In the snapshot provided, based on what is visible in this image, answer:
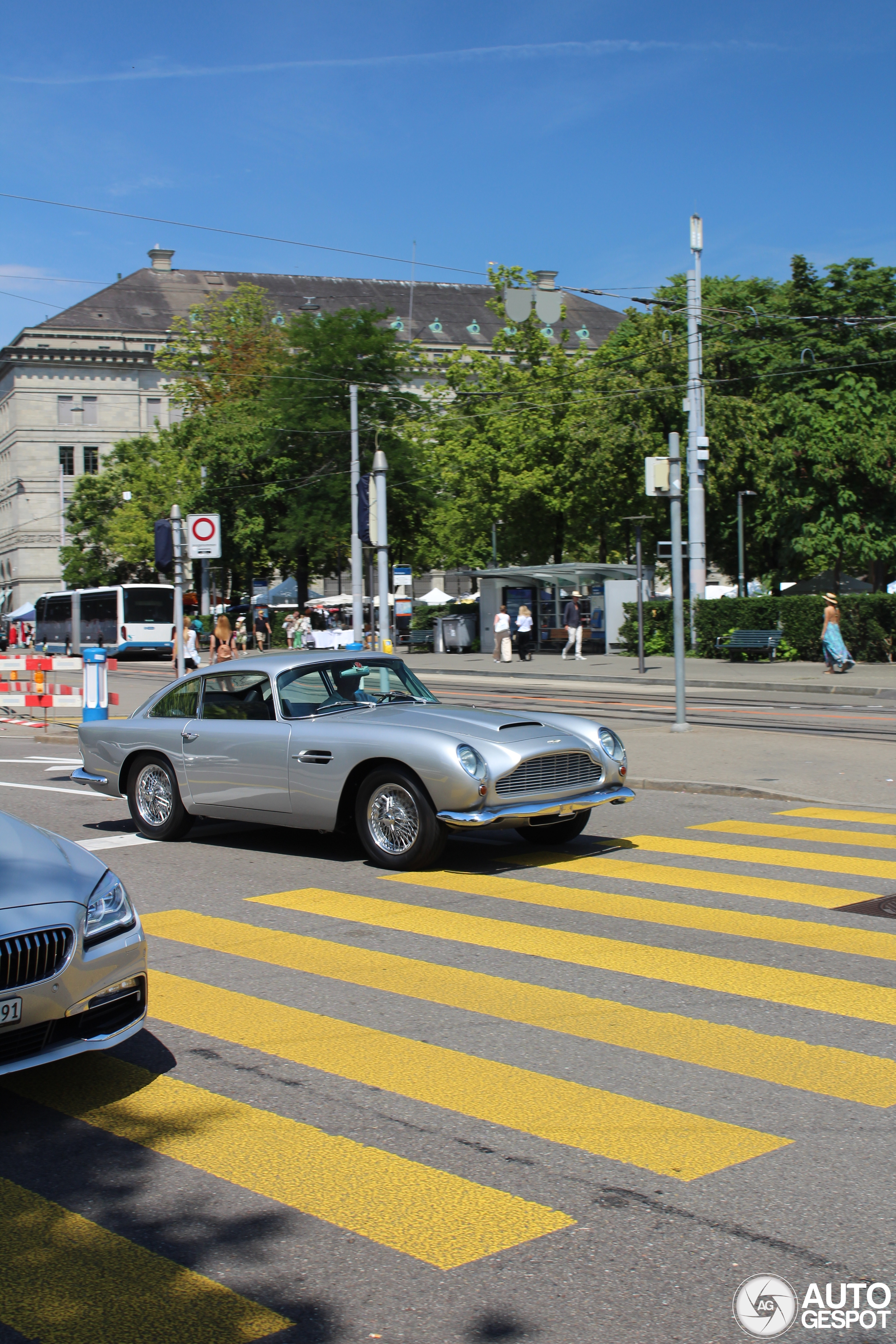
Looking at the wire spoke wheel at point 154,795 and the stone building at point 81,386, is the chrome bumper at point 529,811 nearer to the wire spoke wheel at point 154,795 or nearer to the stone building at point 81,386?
the wire spoke wheel at point 154,795

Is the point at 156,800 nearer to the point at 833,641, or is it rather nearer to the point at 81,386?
the point at 833,641

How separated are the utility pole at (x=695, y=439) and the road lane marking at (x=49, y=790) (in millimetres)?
22945

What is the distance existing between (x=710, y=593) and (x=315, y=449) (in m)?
33.8

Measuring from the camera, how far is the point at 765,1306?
3.03 metres

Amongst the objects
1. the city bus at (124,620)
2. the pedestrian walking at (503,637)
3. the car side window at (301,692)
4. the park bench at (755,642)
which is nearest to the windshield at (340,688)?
the car side window at (301,692)

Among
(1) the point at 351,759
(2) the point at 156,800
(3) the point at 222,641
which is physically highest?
(3) the point at 222,641

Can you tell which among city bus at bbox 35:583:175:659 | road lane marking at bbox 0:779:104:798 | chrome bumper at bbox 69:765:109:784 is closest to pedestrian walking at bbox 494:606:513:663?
city bus at bbox 35:583:175:659

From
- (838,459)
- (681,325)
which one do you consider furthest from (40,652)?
(838,459)

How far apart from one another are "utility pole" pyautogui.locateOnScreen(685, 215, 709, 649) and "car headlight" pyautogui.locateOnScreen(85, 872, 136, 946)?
30201mm

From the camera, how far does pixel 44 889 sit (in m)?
4.39

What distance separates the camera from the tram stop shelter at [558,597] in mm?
37969

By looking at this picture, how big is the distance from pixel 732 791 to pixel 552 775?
4.08 metres

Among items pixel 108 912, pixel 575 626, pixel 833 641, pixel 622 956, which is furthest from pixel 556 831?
pixel 575 626

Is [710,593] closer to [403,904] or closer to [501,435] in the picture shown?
[501,435]
